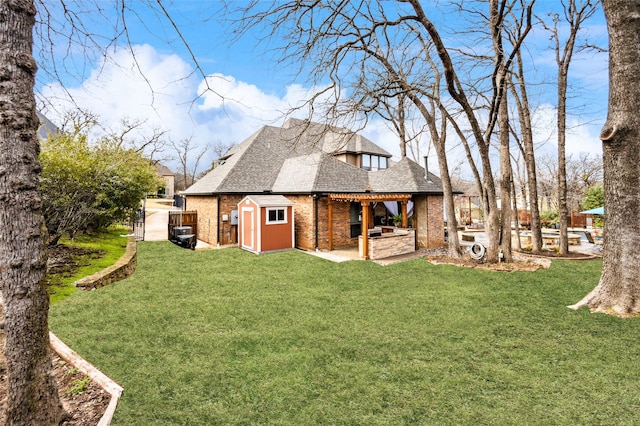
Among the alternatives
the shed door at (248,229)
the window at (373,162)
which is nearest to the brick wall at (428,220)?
the shed door at (248,229)

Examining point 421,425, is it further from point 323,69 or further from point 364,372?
point 323,69

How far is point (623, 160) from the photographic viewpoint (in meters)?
5.98

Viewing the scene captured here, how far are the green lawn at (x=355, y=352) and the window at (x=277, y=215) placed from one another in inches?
230

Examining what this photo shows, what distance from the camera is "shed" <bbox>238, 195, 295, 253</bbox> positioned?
13680 millimetres

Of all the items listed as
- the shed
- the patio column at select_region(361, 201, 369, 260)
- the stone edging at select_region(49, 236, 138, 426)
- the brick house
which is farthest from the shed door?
the stone edging at select_region(49, 236, 138, 426)

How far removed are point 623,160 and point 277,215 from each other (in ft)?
38.7

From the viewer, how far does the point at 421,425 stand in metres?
3.04

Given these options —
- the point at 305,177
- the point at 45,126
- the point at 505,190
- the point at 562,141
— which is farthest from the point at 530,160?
the point at 45,126

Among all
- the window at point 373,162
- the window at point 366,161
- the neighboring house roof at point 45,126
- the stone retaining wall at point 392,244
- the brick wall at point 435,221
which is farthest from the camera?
the window at point 373,162

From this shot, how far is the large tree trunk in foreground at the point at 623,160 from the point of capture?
5891 millimetres

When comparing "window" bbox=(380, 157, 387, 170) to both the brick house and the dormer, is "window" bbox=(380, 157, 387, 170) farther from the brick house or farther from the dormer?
the brick house

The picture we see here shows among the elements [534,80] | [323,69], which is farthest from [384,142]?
[323,69]

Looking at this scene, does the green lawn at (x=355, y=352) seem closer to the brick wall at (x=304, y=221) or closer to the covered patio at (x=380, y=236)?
→ the covered patio at (x=380, y=236)

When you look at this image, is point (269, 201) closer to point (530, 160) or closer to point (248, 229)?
point (248, 229)
